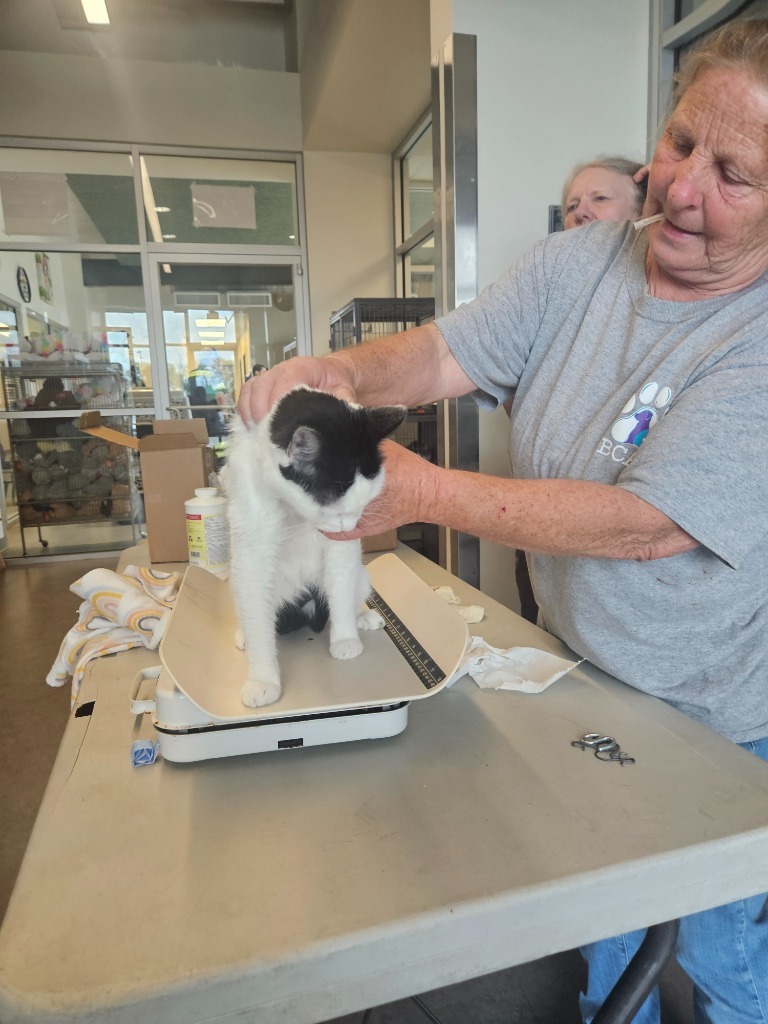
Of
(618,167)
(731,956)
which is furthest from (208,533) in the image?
(618,167)

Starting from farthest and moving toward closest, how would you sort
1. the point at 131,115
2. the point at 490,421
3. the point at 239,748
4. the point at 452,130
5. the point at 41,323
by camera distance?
the point at 41,323 < the point at 131,115 < the point at 490,421 < the point at 452,130 < the point at 239,748

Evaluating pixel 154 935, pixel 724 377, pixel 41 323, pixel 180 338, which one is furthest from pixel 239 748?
pixel 41 323

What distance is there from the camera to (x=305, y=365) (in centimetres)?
87

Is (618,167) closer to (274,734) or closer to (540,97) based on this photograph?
(540,97)

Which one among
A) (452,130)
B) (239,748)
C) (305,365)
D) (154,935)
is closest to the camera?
(154,935)

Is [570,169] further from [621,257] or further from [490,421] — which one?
[621,257]

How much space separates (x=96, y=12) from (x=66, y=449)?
2706mm

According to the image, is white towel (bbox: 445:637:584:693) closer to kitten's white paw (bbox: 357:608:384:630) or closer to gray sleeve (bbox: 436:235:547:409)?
kitten's white paw (bbox: 357:608:384:630)

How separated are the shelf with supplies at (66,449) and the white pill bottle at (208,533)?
11.6ft

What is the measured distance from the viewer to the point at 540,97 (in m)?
1.82

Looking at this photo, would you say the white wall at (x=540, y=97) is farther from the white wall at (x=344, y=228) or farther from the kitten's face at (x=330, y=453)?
the white wall at (x=344, y=228)

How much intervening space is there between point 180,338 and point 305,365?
4087 millimetres

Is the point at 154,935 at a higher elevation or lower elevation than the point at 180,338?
lower

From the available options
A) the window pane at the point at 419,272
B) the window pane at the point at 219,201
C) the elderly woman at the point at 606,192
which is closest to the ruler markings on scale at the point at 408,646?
the elderly woman at the point at 606,192
